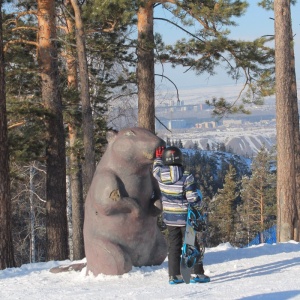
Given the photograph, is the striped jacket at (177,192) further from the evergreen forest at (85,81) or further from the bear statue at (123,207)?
the evergreen forest at (85,81)

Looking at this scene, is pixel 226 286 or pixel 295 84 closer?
pixel 226 286

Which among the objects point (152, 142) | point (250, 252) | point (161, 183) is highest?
point (152, 142)

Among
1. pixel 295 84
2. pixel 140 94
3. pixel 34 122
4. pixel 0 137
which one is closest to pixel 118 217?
pixel 0 137

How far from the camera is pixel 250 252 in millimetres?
8672

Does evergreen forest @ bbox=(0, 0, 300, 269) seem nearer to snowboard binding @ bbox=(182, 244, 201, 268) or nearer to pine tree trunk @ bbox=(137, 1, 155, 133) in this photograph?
pine tree trunk @ bbox=(137, 1, 155, 133)

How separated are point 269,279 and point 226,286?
62cm

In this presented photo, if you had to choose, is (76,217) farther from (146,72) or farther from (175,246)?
(175,246)

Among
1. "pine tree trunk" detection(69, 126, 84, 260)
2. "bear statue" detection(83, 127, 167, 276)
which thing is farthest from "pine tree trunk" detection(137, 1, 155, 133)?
"pine tree trunk" detection(69, 126, 84, 260)

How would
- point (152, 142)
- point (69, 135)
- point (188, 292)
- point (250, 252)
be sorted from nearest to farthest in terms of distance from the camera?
point (188, 292)
point (152, 142)
point (250, 252)
point (69, 135)

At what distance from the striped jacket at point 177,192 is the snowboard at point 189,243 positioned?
0.08 metres

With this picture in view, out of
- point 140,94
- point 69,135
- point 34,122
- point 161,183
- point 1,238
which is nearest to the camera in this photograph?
point 161,183

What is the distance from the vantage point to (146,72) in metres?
12.1

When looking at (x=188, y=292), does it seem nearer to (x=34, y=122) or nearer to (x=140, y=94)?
(x=140, y=94)

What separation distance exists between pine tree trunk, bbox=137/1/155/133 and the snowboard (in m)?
5.68
